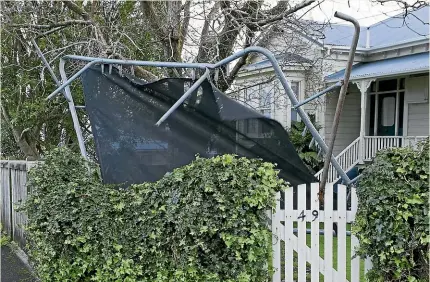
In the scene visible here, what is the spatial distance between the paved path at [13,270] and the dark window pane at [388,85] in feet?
32.7

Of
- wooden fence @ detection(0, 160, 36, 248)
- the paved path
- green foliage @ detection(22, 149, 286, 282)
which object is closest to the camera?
green foliage @ detection(22, 149, 286, 282)

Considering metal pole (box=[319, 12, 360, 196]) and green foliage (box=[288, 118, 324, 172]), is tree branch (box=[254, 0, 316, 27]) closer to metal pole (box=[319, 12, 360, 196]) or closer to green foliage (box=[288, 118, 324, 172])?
metal pole (box=[319, 12, 360, 196])

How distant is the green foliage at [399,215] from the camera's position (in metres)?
2.84

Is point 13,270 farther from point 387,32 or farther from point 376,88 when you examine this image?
point 387,32

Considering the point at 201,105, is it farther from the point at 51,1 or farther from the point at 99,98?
the point at 51,1

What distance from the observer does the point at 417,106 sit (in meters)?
10.4

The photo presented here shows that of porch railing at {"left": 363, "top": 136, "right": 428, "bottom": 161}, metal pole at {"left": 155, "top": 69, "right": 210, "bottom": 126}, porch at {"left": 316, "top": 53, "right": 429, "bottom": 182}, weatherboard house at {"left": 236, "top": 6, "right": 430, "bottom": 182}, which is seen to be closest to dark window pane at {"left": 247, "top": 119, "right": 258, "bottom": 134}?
metal pole at {"left": 155, "top": 69, "right": 210, "bottom": 126}

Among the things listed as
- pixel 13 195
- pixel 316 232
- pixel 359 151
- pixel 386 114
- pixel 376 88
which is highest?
pixel 376 88

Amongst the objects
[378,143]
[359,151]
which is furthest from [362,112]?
[359,151]

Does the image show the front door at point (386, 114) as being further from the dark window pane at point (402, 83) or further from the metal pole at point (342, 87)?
the metal pole at point (342, 87)

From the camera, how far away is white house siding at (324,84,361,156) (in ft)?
39.3

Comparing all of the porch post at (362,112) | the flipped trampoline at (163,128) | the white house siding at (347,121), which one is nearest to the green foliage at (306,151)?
the porch post at (362,112)

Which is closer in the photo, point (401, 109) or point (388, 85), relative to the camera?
point (401, 109)

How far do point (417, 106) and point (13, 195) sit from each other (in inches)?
374
